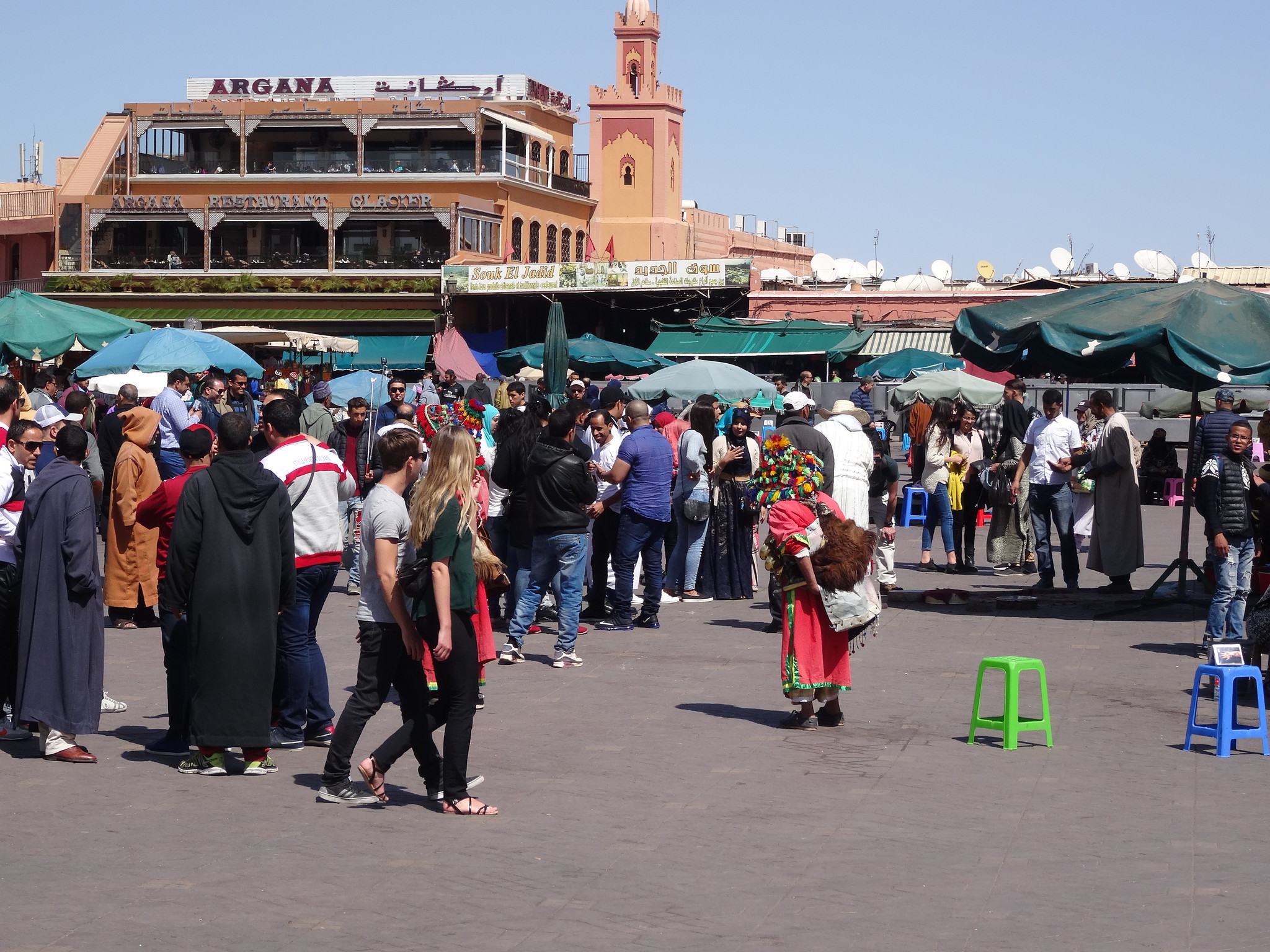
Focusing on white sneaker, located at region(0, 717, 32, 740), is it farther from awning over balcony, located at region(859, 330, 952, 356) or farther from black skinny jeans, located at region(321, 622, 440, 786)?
awning over balcony, located at region(859, 330, 952, 356)

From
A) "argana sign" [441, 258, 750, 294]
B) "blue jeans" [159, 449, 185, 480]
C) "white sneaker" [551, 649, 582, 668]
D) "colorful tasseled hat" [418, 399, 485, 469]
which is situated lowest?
"white sneaker" [551, 649, 582, 668]

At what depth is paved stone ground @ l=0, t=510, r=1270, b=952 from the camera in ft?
17.5

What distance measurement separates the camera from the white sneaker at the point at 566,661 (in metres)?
10.7

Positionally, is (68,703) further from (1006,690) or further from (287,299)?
(287,299)

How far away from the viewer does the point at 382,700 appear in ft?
22.7

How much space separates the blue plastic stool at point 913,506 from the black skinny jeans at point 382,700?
47.8 feet

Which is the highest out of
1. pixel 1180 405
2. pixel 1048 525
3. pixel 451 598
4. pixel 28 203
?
pixel 28 203

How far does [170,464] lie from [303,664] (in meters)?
7.05

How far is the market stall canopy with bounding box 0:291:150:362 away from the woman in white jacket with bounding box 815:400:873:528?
832 centimetres

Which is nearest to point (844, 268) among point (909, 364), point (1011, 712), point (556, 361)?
point (909, 364)

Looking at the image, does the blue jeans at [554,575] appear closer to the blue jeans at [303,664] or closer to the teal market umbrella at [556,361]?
the blue jeans at [303,664]

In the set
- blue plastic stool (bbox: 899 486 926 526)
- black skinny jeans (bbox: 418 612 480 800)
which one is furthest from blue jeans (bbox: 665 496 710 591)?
blue plastic stool (bbox: 899 486 926 526)

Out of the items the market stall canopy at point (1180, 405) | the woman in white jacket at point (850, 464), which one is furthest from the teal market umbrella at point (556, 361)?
the market stall canopy at point (1180, 405)

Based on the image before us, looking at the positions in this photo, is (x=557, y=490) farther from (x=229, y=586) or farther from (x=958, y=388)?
(x=958, y=388)
